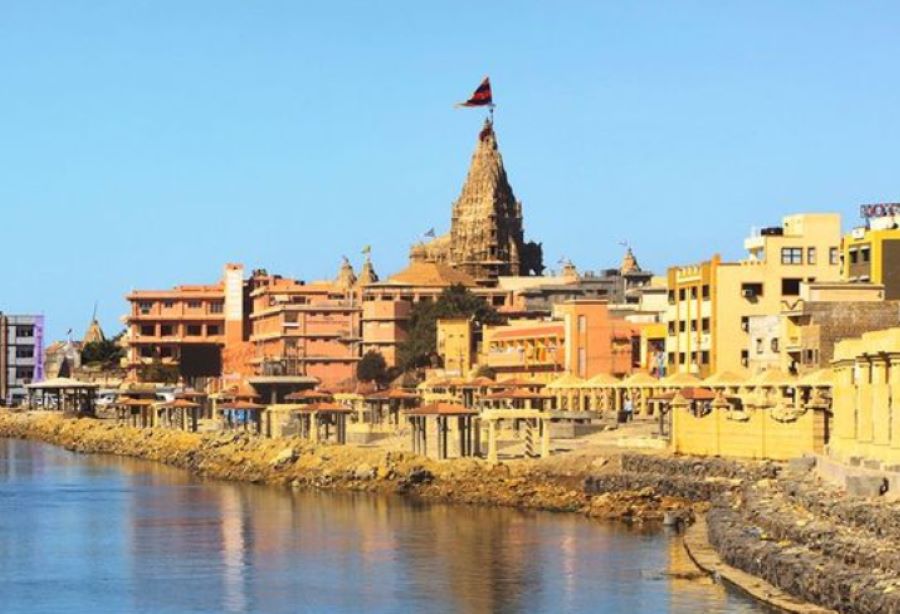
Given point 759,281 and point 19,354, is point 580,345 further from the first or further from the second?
point 19,354

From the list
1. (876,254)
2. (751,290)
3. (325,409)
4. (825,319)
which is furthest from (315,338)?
(825,319)

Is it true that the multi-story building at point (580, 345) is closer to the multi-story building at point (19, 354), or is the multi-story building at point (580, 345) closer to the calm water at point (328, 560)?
the calm water at point (328, 560)

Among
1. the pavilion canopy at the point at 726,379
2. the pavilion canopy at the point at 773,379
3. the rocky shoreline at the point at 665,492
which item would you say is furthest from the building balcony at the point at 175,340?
the pavilion canopy at the point at 773,379

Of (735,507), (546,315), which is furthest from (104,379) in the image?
(735,507)

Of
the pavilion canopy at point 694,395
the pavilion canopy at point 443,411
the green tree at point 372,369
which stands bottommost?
the pavilion canopy at point 443,411

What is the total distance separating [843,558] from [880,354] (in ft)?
31.6

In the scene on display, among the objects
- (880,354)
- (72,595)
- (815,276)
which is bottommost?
(72,595)

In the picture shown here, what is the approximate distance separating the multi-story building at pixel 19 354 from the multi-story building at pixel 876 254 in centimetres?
10183

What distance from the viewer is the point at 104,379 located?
18038 cm

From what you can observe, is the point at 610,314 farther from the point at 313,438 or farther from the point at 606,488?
the point at 606,488

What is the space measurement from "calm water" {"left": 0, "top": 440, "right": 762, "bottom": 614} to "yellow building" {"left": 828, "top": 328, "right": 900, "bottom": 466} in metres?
4.83

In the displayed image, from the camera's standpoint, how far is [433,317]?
138750 mm

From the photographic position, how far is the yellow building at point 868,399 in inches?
1596

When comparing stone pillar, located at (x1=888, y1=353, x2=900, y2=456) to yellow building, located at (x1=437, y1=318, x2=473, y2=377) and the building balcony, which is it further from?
the building balcony
